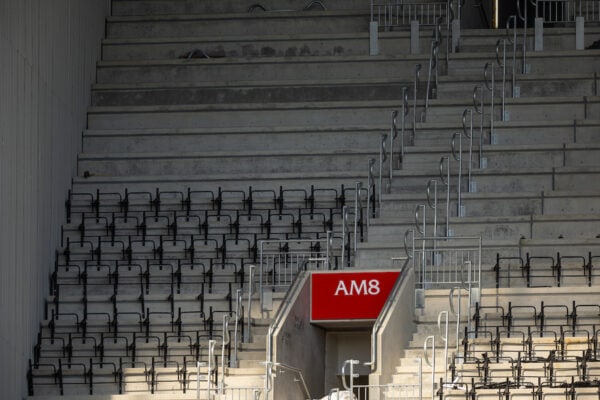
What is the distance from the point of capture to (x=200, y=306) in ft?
66.7

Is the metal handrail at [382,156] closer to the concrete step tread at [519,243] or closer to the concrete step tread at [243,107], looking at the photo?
the concrete step tread at [243,107]

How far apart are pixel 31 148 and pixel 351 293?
4182 mm

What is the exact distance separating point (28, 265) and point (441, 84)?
22.8 ft

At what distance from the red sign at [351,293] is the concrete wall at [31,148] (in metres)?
3.32

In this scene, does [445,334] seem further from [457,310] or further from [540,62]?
[540,62]

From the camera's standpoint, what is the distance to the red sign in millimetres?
19266

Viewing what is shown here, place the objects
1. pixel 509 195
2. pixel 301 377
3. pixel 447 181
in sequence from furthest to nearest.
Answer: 1. pixel 447 181
2. pixel 509 195
3. pixel 301 377

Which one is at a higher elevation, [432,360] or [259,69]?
[259,69]

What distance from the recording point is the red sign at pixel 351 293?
19266 mm

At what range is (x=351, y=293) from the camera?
19328 mm

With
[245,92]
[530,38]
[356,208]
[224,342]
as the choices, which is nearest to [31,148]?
[224,342]

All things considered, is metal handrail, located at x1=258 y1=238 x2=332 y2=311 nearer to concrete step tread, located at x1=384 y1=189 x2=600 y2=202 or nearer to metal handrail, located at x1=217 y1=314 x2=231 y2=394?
metal handrail, located at x1=217 y1=314 x2=231 y2=394

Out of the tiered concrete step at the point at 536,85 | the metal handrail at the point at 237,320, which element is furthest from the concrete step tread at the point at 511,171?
the metal handrail at the point at 237,320

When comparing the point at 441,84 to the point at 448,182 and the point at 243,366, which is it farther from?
the point at 243,366
